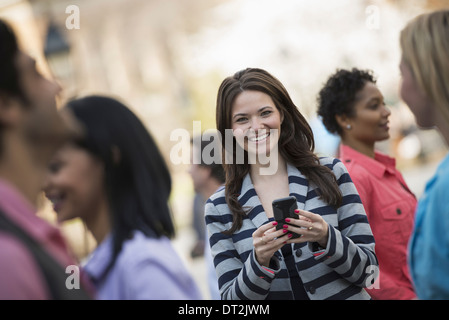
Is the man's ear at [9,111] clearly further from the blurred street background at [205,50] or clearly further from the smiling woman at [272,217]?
the blurred street background at [205,50]

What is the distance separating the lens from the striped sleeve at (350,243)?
2.25 m

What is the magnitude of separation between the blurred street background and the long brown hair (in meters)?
12.9

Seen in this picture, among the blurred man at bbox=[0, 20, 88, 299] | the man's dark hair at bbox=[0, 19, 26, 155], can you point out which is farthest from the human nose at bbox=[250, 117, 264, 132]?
the man's dark hair at bbox=[0, 19, 26, 155]

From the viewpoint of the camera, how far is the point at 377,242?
2914 mm

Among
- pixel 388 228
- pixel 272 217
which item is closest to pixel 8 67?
pixel 272 217

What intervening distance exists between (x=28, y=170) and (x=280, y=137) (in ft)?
4.68

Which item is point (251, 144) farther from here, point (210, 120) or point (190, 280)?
point (210, 120)

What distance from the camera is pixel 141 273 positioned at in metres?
1.86

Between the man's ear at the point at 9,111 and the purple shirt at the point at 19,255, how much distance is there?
5.2 inches

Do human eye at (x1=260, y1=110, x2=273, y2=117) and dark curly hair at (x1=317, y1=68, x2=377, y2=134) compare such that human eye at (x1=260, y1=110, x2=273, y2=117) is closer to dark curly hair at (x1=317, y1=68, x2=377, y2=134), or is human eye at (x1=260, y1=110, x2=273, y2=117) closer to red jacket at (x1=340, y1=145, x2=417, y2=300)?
red jacket at (x1=340, y1=145, x2=417, y2=300)

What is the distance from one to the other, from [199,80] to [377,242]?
25001 millimetres

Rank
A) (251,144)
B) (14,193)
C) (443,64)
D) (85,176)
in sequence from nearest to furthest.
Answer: (14,193) → (443,64) → (85,176) → (251,144)
